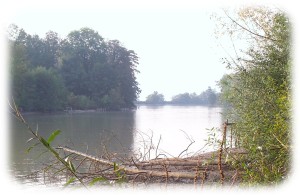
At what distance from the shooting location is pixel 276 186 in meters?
4.62

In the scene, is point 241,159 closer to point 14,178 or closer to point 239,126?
point 239,126

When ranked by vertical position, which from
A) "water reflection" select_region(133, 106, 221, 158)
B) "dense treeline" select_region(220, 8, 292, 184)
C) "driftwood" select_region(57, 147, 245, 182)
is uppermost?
"dense treeline" select_region(220, 8, 292, 184)

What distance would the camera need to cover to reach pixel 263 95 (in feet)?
22.2

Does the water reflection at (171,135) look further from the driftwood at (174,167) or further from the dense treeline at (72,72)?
the dense treeline at (72,72)

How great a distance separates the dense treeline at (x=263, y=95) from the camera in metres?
5.07

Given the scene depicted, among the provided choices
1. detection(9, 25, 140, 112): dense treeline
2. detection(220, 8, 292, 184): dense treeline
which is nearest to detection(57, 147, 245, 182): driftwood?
detection(220, 8, 292, 184): dense treeline

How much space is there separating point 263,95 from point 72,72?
53.6 m

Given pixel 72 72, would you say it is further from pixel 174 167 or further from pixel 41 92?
pixel 174 167

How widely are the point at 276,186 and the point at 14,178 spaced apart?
24.9ft

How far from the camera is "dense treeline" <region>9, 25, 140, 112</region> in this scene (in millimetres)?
45688

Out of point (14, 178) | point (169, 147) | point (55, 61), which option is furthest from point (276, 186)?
point (55, 61)

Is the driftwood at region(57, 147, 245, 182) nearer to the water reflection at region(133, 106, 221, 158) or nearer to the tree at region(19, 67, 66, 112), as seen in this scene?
the water reflection at region(133, 106, 221, 158)

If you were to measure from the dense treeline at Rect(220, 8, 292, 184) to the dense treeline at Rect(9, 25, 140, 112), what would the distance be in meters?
37.6

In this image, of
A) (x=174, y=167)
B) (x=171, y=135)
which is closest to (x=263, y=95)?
(x=174, y=167)
